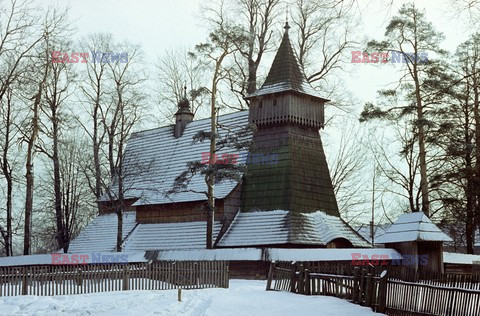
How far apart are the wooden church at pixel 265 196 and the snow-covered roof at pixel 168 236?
0.21 feet

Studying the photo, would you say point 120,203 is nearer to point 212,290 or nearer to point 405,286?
point 212,290

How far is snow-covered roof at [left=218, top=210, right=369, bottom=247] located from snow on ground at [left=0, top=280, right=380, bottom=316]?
9.99m

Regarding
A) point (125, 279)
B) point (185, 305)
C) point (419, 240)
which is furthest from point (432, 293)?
point (419, 240)

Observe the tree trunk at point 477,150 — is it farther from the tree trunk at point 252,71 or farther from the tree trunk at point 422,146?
the tree trunk at point 252,71

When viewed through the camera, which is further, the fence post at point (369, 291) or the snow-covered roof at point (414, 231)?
the snow-covered roof at point (414, 231)

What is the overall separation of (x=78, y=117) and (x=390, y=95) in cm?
2047

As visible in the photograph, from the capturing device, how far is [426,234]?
28.9 metres

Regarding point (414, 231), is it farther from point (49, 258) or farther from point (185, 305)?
point (49, 258)

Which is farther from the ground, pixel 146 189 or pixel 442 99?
pixel 442 99

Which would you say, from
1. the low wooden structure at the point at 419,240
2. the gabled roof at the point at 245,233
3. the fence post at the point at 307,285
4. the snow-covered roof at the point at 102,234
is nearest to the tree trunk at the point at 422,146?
the low wooden structure at the point at 419,240

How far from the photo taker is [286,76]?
35625 millimetres

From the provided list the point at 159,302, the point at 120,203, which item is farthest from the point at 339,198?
the point at 159,302

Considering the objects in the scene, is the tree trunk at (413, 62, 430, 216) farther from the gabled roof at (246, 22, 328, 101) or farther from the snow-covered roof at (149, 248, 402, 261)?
the gabled roof at (246, 22, 328, 101)

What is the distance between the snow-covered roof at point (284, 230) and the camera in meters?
31.0
